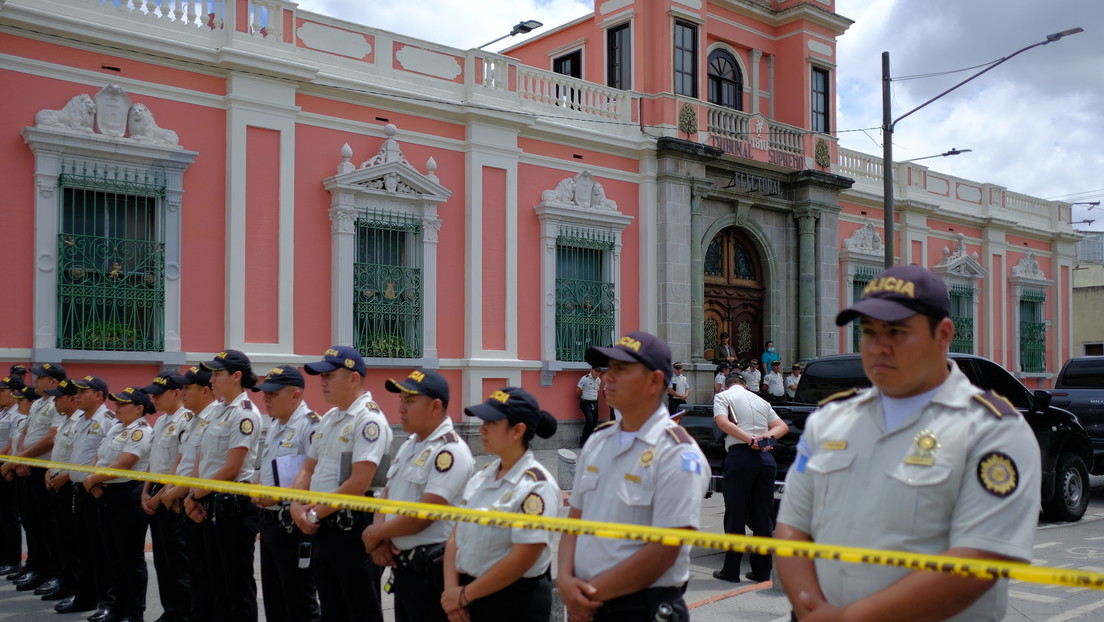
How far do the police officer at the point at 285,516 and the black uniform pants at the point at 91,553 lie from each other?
2158 millimetres

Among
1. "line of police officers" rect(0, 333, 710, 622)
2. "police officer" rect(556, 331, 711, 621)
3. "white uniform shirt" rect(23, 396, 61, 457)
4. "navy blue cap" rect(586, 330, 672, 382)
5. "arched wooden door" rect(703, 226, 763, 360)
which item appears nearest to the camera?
"police officer" rect(556, 331, 711, 621)

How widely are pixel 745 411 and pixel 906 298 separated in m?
5.81

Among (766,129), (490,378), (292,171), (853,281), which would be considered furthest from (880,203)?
(292,171)

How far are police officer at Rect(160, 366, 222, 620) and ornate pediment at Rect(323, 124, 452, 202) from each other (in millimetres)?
8935

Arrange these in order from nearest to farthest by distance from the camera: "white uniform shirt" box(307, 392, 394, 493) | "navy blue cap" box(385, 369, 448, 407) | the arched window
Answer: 1. "navy blue cap" box(385, 369, 448, 407)
2. "white uniform shirt" box(307, 392, 394, 493)
3. the arched window

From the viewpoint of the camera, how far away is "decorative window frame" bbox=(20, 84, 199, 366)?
12812mm

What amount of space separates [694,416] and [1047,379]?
2332 cm

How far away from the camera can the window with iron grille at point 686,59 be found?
20.4 m

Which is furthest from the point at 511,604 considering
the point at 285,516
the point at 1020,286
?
the point at 1020,286

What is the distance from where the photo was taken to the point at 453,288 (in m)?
17.0

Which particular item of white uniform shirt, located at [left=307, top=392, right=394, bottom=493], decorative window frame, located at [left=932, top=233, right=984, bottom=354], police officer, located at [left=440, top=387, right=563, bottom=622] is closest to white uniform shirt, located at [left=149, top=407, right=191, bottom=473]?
white uniform shirt, located at [left=307, top=392, right=394, bottom=493]

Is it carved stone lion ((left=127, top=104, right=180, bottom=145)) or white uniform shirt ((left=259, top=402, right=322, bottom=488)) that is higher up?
carved stone lion ((left=127, top=104, right=180, bottom=145))

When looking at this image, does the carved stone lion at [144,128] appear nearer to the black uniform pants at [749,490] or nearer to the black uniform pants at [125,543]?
the black uniform pants at [125,543]

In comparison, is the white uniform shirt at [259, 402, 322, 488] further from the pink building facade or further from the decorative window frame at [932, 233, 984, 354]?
the decorative window frame at [932, 233, 984, 354]
